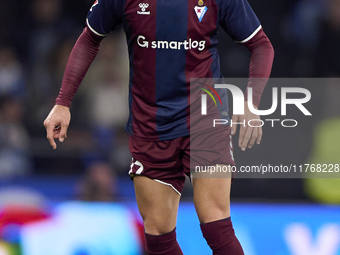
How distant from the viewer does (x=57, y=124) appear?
8.29ft

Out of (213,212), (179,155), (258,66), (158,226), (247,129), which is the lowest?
(158,226)

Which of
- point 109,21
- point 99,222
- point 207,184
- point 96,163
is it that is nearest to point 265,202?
point 99,222

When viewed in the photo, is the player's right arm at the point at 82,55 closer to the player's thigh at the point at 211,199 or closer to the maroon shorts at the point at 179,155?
the maroon shorts at the point at 179,155

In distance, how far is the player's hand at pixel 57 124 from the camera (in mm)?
2500

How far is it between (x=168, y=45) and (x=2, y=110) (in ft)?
11.7

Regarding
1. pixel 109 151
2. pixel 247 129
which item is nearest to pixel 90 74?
pixel 109 151

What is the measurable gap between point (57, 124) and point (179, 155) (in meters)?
0.59

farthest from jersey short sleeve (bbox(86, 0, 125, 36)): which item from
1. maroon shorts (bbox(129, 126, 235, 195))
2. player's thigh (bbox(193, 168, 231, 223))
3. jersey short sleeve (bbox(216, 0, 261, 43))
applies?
player's thigh (bbox(193, 168, 231, 223))

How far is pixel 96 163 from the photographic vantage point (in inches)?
193

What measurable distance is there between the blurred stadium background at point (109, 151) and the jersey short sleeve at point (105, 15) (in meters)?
1.75

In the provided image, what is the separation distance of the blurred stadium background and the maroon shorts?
1.46 meters

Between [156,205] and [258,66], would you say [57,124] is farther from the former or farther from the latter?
[258,66]

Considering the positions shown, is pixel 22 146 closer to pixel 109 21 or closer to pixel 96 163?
pixel 96 163


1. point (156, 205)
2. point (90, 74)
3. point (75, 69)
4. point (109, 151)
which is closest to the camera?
point (156, 205)
